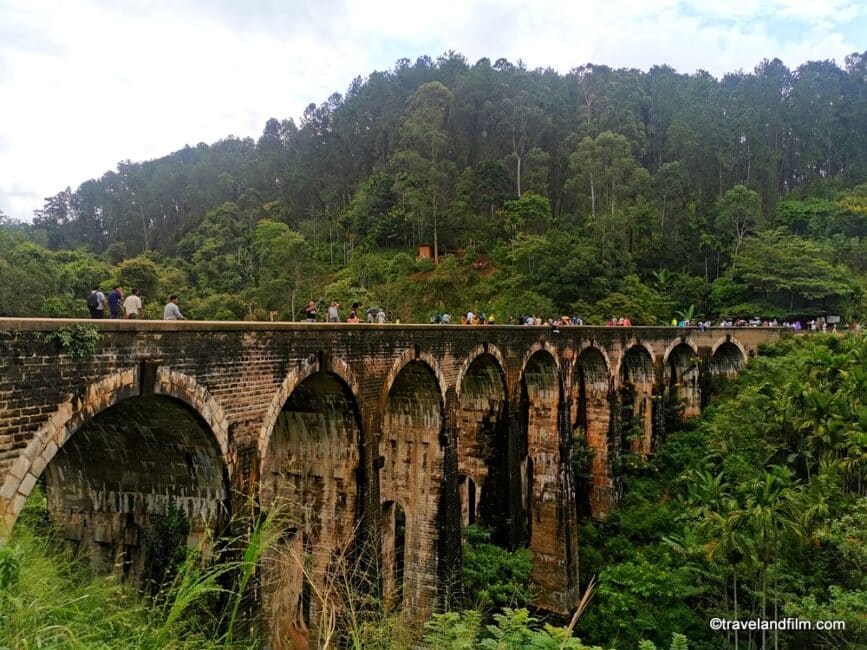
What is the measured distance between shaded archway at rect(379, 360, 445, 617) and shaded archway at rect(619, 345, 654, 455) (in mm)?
15037

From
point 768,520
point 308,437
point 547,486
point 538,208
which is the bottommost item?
point 547,486

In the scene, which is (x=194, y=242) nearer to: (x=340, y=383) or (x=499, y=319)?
(x=499, y=319)

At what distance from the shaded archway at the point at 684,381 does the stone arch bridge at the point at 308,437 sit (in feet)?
35.3

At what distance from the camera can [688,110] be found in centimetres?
5094

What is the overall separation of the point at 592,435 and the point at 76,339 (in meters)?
20.2

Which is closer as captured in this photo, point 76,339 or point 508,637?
point 508,637

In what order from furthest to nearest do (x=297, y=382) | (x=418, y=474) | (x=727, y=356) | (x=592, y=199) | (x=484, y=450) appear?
(x=592, y=199), (x=727, y=356), (x=484, y=450), (x=418, y=474), (x=297, y=382)

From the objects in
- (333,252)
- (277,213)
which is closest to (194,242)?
(277,213)

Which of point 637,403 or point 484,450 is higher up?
point 637,403

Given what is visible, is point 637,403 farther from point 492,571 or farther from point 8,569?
point 8,569

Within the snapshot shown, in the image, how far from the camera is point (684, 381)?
29.4 meters

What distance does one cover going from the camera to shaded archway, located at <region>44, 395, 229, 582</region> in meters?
7.14

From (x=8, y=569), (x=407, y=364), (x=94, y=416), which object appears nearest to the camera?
(x=8, y=569)

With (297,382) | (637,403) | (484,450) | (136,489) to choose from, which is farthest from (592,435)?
(136,489)
